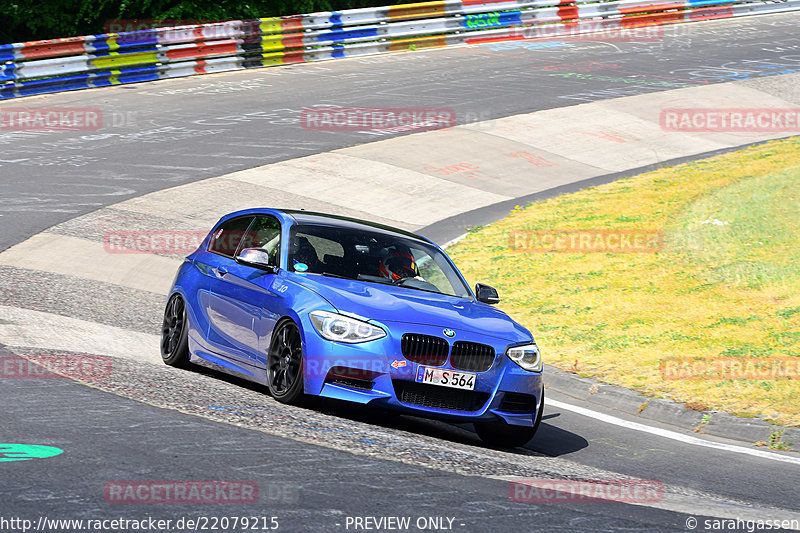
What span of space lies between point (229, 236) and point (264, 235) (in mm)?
630

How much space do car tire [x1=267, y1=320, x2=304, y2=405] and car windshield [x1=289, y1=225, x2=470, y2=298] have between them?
751mm

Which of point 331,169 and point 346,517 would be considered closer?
point 346,517

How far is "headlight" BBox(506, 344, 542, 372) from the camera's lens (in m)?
8.18

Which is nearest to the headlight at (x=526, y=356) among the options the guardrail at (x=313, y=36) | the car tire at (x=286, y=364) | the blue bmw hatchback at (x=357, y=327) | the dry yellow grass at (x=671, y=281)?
the blue bmw hatchback at (x=357, y=327)

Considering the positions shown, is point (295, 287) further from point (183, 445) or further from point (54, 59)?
point (54, 59)

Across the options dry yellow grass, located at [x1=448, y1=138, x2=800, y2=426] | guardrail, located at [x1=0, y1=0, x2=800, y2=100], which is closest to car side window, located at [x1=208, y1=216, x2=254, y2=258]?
dry yellow grass, located at [x1=448, y1=138, x2=800, y2=426]

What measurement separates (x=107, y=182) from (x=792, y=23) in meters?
28.1

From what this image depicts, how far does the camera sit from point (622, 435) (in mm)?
9117

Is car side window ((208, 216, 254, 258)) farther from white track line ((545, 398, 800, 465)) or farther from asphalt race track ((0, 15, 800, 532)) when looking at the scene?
white track line ((545, 398, 800, 465))

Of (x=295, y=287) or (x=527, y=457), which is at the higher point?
(x=295, y=287)

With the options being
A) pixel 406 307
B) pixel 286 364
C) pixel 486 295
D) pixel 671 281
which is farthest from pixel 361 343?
pixel 671 281

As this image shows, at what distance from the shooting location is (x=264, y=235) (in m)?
9.70

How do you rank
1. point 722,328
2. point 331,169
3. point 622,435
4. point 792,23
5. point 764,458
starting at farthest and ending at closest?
point 792,23
point 331,169
point 722,328
point 622,435
point 764,458

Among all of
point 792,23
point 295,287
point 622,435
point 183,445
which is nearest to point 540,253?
point 622,435
